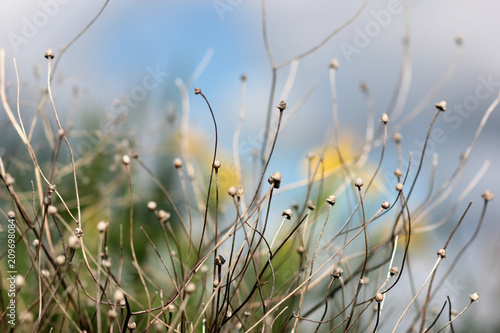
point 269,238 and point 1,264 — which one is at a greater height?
point 269,238

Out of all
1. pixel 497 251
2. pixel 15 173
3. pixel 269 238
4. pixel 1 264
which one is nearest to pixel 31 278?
pixel 1 264

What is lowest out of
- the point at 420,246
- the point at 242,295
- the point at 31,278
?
the point at 31,278

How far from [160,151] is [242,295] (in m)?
0.31

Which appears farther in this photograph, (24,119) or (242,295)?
(24,119)

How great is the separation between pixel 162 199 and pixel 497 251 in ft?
1.75

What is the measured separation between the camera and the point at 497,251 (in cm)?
83

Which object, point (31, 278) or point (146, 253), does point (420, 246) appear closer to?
point (146, 253)

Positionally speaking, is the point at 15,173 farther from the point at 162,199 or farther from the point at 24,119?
the point at 162,199

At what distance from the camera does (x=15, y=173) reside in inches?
29.1

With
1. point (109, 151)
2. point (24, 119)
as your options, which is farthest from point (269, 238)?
point (24, 119)

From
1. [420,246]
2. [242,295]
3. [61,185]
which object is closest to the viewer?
[242,295]

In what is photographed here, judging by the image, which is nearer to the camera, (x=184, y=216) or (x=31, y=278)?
(x=31, y=278)

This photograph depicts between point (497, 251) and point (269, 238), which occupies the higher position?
point (497, 251)

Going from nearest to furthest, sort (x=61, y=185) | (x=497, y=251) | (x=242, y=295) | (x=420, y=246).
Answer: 1. (x=242, y=295)
2. (x=61, y=185)
3. (x=497, y=251)
4. (x=420, y=246)
